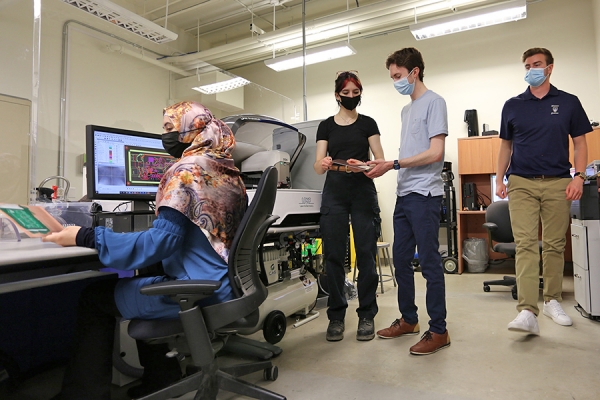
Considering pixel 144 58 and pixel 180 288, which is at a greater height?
pixel 144 58

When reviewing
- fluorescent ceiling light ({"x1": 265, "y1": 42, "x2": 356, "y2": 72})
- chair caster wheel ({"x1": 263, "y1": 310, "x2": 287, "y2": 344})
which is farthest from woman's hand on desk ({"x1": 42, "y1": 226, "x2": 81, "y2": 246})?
fluorescent ceiling light ({"x1": 265, "y1": 42, "x2": 356, "y2": 72})

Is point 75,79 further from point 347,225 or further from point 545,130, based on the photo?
point 545,130

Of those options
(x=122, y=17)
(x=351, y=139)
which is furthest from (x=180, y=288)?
(x=122, y=17)

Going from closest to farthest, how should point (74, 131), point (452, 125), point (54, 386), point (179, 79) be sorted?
1. point (54, 386)
2. point (74, 131)
3. point (452, 125)
4. point (179, 79)

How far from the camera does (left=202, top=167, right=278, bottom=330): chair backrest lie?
1184 mm

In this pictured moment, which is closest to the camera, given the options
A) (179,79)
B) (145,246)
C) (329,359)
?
(145,246)

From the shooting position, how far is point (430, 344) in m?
1.88

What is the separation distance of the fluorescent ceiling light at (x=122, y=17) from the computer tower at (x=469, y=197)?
3867 mm

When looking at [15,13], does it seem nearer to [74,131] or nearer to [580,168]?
[74,131]

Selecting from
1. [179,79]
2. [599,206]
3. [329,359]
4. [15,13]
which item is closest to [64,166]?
[15,13]

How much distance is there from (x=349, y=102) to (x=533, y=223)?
1.19m

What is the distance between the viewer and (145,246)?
113 centimetres

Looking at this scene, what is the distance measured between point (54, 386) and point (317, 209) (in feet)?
4.80

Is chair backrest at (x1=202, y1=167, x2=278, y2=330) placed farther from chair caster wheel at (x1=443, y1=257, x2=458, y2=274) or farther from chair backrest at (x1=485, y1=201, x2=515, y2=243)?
chair caster wheel at (x1=443, y1=257, x2=458, y2=274)
